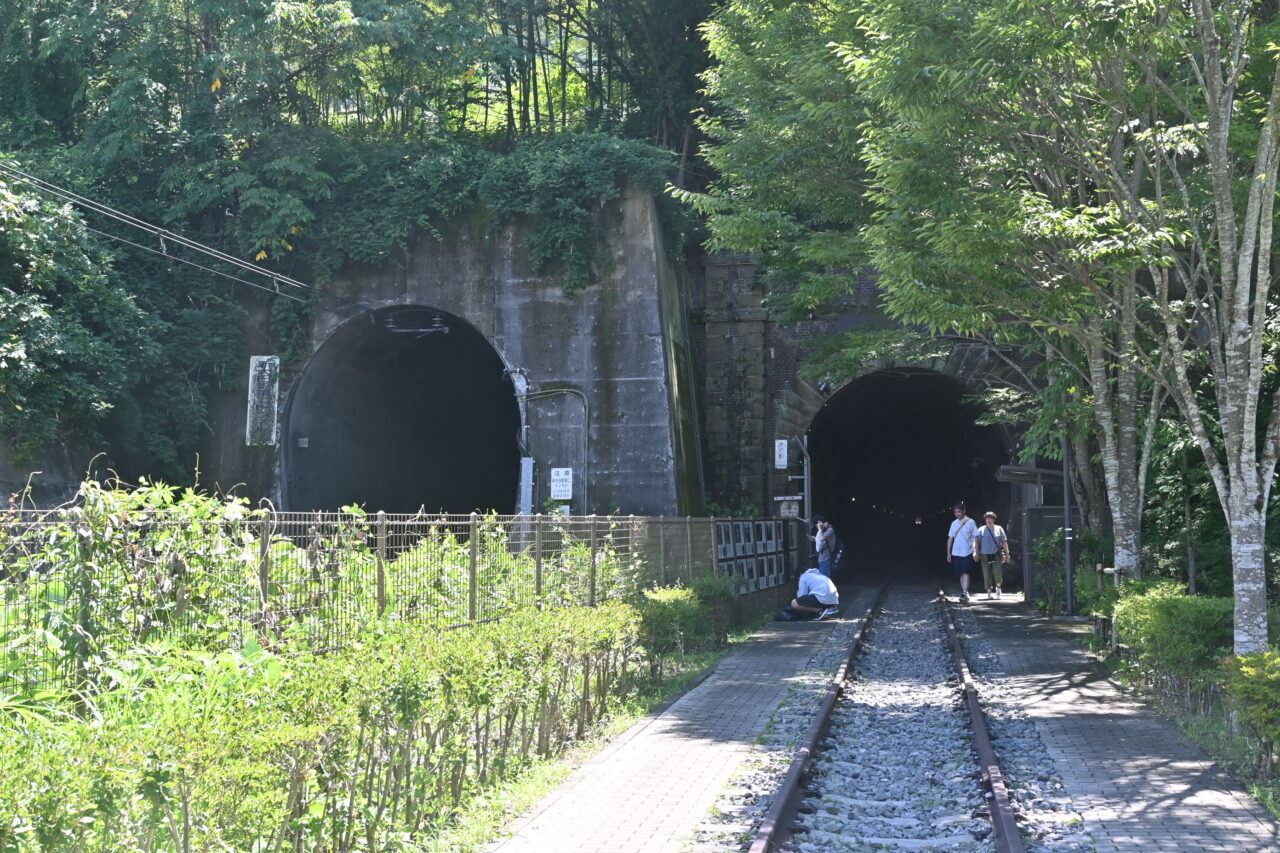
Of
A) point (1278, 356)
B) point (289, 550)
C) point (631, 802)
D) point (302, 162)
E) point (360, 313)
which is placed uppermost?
point (302, 162)

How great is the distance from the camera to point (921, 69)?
11.3m

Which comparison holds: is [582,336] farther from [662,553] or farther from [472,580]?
[472,580]

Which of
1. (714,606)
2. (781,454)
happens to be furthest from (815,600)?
(781,454)

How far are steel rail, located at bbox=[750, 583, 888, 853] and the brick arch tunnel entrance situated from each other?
1669 cm

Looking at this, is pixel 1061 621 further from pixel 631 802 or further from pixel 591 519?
pixel 631 802

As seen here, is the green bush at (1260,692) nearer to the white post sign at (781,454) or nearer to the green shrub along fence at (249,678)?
the green shrub along fence at (249,678)

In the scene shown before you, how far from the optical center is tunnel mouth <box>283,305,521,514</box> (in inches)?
960

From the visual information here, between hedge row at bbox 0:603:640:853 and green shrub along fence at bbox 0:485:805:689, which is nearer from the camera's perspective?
hedge row at bbox 0:603:640:853

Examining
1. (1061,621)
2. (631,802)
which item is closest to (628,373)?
(1061,621)

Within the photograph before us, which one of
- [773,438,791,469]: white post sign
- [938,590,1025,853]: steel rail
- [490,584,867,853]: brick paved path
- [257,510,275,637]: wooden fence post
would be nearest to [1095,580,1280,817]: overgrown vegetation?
[938,590,1025,853]: steel rail

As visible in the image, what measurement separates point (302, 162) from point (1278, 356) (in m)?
16.7

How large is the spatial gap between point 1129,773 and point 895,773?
5.17 ft

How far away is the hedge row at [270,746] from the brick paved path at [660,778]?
60cm

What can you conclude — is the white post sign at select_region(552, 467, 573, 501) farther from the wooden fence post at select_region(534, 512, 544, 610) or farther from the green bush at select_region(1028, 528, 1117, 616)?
the wooden fence post at select_region(534, 512, 544, 610)
